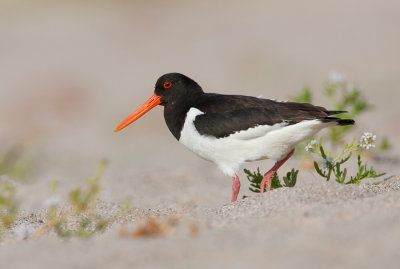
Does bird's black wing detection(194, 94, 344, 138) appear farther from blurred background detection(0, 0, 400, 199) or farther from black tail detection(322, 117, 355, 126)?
blurred background detection(0, 0, 400, 199)

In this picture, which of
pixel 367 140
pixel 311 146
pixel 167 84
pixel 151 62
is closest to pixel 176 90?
pixel 167 84

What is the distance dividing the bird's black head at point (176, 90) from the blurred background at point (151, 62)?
298cm

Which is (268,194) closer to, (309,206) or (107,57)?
(309,206)

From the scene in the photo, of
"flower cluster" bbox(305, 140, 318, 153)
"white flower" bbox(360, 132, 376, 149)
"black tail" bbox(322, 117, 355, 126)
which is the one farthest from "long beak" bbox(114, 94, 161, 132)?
"white flower" bbox(360, 132, 376, 149)

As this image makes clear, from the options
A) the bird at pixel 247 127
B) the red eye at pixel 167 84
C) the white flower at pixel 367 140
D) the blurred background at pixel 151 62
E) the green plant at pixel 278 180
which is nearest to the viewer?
the bird at pixel 247 127

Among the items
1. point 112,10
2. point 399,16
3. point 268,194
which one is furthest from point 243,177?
point 112,10

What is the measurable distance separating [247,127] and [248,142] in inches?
4.9

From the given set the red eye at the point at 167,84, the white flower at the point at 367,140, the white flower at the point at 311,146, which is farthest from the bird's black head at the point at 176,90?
the white flower at the point at 367,140

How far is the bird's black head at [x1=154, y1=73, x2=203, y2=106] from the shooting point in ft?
17.9

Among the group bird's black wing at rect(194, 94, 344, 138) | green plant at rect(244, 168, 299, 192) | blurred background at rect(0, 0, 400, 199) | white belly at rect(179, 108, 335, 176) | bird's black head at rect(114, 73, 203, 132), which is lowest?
green plant at rect(244, 168, 299, 192)

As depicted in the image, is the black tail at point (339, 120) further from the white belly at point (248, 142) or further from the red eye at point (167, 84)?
the red eye at point (167, 84)

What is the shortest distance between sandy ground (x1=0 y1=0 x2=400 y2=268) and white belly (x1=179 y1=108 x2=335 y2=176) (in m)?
0.39

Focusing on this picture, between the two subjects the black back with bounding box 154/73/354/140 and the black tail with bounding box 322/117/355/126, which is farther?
the black back with bounding box 154/73/354/140

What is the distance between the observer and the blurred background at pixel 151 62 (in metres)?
11.1
